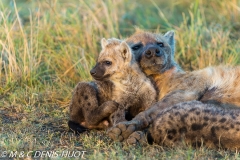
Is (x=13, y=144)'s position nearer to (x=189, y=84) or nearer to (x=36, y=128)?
(x=36, y=128)

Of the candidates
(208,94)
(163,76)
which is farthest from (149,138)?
(163,76)

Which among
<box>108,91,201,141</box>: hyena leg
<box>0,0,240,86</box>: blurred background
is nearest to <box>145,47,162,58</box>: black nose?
<box>108,91,201,141</box>: hyena leg

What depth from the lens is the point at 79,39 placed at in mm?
6984

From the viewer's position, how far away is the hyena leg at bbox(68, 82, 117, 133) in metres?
4.96

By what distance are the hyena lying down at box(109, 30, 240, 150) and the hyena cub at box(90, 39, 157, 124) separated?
138 millimetres

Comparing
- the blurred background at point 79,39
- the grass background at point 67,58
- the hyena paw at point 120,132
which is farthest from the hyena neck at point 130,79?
the blurred background at point 79,39

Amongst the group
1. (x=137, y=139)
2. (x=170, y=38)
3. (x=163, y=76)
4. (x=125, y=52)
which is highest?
(x=125, y=52)

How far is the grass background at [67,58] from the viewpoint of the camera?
14.8 feet

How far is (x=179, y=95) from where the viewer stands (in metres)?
5.11

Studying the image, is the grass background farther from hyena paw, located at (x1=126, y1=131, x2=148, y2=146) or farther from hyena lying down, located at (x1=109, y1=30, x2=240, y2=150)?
Answer: hyena lying down, located at (x1=109, y1=30, x2=240, y2=150)

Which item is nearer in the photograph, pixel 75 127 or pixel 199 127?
pixel 199 127

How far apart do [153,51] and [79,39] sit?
1909mm

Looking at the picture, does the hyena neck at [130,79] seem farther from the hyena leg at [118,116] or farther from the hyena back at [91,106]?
the hyena leg at [118,116]

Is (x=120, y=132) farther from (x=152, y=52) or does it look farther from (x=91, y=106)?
(x=152, y=52)
